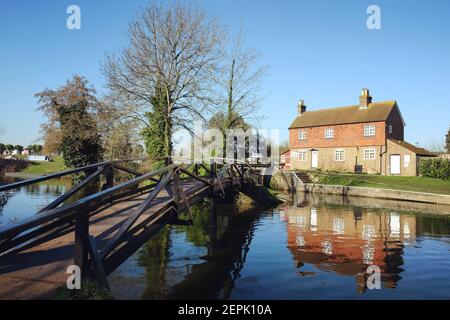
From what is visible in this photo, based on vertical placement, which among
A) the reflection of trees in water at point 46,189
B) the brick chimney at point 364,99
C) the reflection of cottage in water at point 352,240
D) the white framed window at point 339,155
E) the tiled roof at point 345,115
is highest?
the brick chimney at point 364,99

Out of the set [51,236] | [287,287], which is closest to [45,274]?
[51,236]

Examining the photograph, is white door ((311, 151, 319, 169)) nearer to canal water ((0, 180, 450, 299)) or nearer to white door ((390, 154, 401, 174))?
white door ((390, 154, 401, 174))

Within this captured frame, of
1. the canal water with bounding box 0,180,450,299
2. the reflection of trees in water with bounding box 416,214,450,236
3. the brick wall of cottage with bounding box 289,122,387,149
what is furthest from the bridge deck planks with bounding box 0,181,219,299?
the brick wall of cottage with bounding box 289,122,387,149

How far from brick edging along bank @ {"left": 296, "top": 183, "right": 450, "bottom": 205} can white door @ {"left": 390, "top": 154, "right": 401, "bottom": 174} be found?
9.90 m

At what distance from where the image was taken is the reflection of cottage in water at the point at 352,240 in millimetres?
8875

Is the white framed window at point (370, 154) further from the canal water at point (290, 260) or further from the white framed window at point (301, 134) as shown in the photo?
the canal water at point (290, 260)

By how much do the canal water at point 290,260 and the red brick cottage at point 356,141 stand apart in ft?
66.7

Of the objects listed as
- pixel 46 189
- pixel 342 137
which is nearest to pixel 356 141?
pixel 342 137

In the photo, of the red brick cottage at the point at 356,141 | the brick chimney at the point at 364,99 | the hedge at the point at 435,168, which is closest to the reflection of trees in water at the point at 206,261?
the hedge at the point at 435,168

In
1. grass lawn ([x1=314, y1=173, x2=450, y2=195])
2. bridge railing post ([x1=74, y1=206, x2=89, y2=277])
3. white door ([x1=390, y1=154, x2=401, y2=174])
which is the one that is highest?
white door ([x1=390, y1=154, x2=401, y2=174])

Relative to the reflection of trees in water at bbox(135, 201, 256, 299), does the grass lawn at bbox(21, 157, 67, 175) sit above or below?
above

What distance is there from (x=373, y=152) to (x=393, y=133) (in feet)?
11.2

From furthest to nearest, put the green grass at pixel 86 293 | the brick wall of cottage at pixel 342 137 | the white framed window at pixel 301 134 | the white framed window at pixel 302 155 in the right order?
1. the white framed window at pixel 301 134
2. the white framed window at pixel 302 155
3. the brick wall of cottage at pixel 342 137
4. the green grass at pixel 86 293

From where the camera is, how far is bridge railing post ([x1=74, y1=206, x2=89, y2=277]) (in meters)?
4.20
